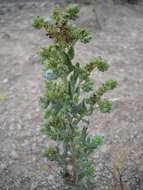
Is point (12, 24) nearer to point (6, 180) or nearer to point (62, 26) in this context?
point (6, 180)

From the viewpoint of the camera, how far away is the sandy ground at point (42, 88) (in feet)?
10.9

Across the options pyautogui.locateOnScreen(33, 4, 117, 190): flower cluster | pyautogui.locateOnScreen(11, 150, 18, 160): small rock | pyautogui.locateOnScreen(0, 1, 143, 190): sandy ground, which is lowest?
pyautogui.locateOnScreen(11, 150, 18, 160): small rock

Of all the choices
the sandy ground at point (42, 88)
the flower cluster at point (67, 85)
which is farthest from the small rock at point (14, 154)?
the flower cluster at point (67, 85)

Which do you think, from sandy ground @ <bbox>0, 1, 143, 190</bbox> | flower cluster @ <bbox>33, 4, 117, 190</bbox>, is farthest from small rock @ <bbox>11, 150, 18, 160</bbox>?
flower cluster @ <bbox>33, 4, 117, 190</bbox>

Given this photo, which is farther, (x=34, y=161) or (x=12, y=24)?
(x=12, y=24)

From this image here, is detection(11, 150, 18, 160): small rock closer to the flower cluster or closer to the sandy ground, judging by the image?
the sandy ground

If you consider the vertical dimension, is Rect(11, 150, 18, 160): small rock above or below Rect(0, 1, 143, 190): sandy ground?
below

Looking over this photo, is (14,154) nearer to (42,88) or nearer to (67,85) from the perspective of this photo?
(42,88)

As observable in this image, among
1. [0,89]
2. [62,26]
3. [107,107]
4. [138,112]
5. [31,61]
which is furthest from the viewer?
[31,61]

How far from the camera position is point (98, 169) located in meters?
3.24

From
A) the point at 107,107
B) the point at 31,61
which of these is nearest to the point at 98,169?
the point at 107,107

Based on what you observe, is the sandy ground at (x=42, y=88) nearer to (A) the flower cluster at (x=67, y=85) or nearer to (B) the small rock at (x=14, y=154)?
(B) the small rock at (x=14, y=154)

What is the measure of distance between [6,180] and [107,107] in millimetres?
1347

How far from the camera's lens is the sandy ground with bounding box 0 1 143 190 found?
10.9 feet
